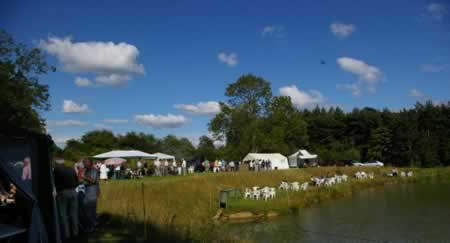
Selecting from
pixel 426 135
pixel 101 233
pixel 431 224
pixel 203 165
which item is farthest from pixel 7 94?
pixel 426 135

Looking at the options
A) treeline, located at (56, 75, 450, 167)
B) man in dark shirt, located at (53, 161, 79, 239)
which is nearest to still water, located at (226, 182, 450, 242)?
man in dark shirt, located at (53, 161, 79, 239)

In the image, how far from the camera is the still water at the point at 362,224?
16609 millimetres

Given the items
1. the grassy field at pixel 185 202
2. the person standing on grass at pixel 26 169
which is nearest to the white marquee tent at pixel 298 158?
the grassy field at pixel 185 202

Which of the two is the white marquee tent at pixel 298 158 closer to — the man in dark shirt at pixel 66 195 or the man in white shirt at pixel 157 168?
the man in white shirt at pixel 157 168

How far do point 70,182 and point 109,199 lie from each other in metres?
6.39

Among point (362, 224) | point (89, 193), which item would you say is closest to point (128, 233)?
point (89, 193)

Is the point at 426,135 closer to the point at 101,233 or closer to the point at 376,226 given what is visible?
the point at 376,226

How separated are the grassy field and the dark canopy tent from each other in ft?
7.18

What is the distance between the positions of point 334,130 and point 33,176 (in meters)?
79.5

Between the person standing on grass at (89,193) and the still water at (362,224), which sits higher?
the person standing on grass at (89,193)

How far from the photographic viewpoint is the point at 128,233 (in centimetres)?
1064

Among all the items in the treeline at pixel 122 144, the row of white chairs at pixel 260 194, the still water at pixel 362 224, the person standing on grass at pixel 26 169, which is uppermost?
the treeline at pixel 122 144

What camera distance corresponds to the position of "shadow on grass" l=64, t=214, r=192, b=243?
10.1m

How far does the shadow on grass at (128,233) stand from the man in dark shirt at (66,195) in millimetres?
439
